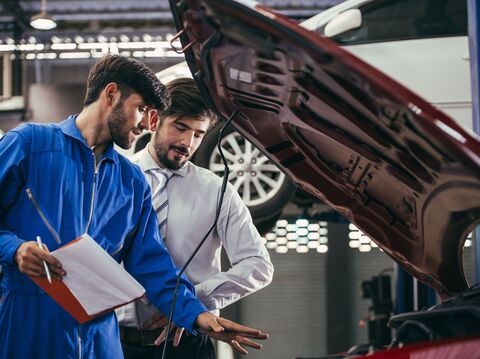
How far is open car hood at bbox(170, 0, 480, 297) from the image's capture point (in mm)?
1232

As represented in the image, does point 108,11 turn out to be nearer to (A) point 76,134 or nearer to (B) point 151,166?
(B) point 151,166

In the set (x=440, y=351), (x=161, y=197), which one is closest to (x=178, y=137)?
(x=161, y=197)

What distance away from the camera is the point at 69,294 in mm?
2043

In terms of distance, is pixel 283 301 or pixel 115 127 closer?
pixel 115 127

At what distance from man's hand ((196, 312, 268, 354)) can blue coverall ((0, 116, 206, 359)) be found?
0.12 ft

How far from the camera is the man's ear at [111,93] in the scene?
232 cm

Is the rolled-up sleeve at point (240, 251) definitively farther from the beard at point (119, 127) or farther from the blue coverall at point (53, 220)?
the beard at point (119, 127)

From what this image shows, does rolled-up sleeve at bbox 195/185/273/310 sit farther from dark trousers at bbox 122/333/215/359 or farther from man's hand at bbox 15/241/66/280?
man's hand at bbox 15/241/66/280

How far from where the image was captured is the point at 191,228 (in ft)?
8.90

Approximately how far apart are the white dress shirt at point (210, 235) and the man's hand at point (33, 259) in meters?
0.76

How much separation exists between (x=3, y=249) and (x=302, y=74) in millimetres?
1024

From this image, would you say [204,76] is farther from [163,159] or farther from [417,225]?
[163,159]

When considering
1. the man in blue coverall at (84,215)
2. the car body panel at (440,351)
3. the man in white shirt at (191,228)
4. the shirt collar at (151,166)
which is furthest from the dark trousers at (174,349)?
the car body panel at (440,351)

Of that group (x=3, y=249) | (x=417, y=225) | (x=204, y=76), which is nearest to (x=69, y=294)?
(x=3, y=249)
